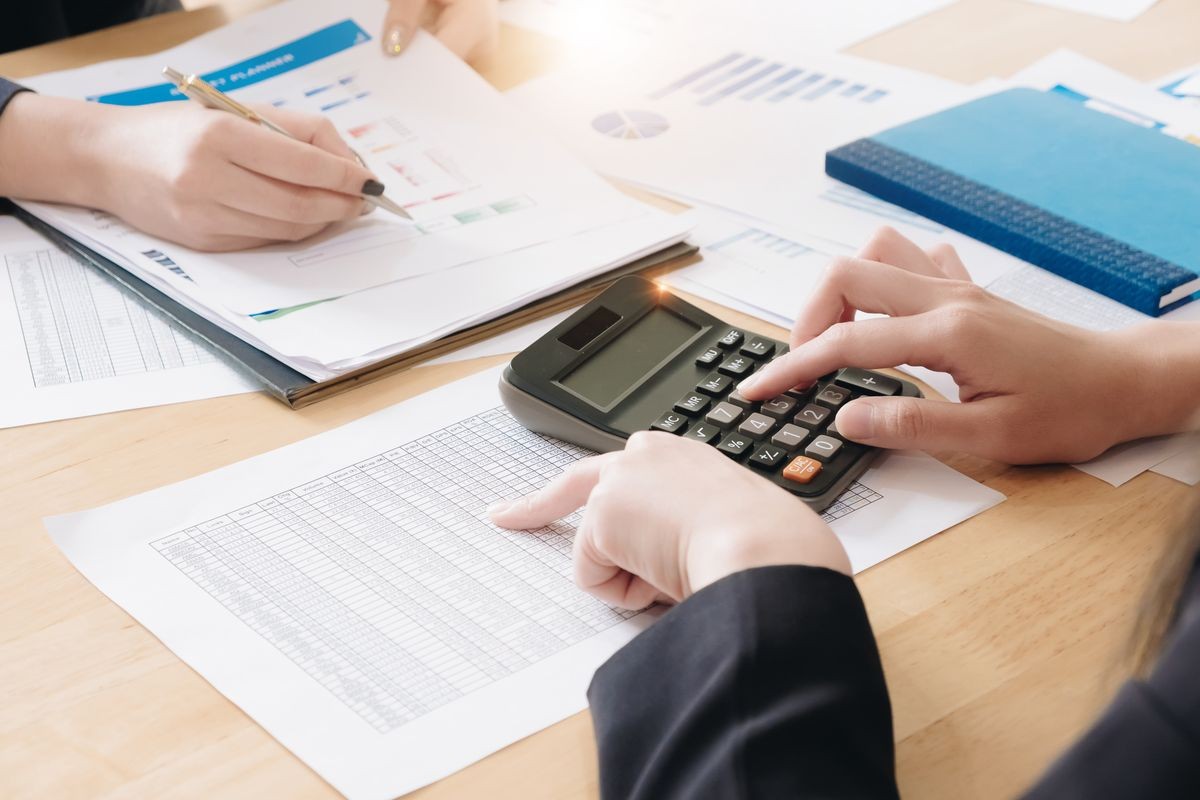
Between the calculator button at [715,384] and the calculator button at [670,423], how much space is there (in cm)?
3

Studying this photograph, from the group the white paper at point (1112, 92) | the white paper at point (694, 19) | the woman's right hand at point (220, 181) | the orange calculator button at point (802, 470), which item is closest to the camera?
the orange calculator button at point (802, 470)

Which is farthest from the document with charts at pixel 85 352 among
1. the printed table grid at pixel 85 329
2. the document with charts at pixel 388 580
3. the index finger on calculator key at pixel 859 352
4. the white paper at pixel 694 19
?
the white paper at pixel 694 19

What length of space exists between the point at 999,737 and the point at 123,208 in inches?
26.9

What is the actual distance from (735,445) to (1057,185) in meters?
0.41

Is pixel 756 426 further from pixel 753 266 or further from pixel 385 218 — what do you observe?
pixel 385 218

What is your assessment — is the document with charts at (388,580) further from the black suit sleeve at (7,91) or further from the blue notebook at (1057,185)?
the black suit sleeve at (7,91)

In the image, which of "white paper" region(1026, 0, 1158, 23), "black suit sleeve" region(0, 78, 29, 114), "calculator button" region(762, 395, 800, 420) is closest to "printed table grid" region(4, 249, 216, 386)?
"black suit sleeve" region(0, 78, 29, 114)

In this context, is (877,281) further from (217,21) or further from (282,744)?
(217,21)

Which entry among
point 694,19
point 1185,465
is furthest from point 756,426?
point 694,19

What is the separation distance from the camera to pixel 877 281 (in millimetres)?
684

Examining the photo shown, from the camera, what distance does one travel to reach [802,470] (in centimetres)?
61

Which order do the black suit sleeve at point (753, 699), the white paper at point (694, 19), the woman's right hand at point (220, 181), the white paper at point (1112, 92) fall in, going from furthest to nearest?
the white paper at point (694, 19), the white paper at point (1112, 92), the woman's right hand at point (220, 181), the black suit sleeve at point (753, 699)

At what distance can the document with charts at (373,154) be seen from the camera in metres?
0.83

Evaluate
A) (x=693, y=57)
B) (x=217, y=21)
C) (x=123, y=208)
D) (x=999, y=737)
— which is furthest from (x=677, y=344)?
(x=217, y=21)
